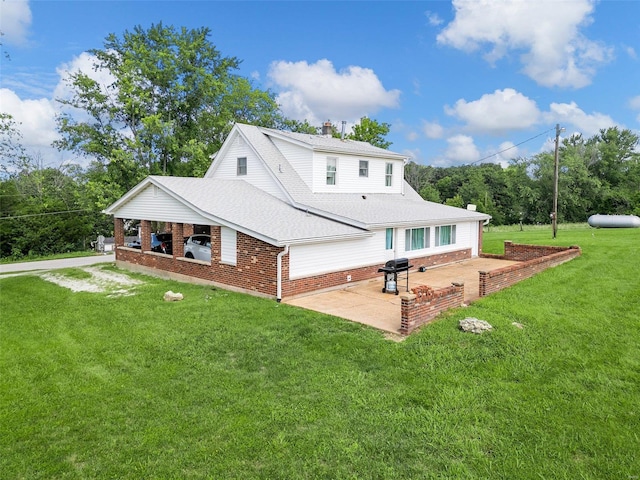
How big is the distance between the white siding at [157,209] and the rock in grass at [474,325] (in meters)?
8.51

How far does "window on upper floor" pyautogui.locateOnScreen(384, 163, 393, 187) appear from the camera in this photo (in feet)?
71.5

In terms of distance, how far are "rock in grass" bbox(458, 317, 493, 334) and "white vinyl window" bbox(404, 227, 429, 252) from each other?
8454 millimetres

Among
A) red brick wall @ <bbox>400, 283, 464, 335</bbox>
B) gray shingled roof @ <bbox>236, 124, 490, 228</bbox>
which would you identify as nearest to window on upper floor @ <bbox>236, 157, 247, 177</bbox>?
gray shingled roof @ <bbox>236, 124, 490, 228</bbox>

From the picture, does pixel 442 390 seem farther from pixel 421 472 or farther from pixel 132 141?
pixel 132 141

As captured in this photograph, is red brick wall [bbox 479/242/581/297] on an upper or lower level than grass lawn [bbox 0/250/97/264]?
upper

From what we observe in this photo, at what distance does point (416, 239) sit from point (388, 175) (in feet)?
17.6

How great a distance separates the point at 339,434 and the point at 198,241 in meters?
12.7

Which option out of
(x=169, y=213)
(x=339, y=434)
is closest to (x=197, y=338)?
(x=339, y=434)

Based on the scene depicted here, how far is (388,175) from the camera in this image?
22.0 metres

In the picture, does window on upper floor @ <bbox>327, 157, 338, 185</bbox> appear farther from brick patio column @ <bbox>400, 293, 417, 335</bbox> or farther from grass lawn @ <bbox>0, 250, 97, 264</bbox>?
grass lawn @ <bbox>0, 250, 97, 264</bbox>

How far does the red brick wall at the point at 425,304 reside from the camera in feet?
28.5

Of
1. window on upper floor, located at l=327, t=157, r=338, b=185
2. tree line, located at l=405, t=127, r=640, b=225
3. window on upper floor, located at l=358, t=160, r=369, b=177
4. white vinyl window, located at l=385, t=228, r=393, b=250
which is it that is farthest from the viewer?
tree line, located at l=405, t=127, r=640, b=225

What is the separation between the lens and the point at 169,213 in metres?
15.7

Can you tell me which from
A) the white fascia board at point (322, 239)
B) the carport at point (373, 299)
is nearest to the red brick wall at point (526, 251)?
the carport at point (373, 299)
